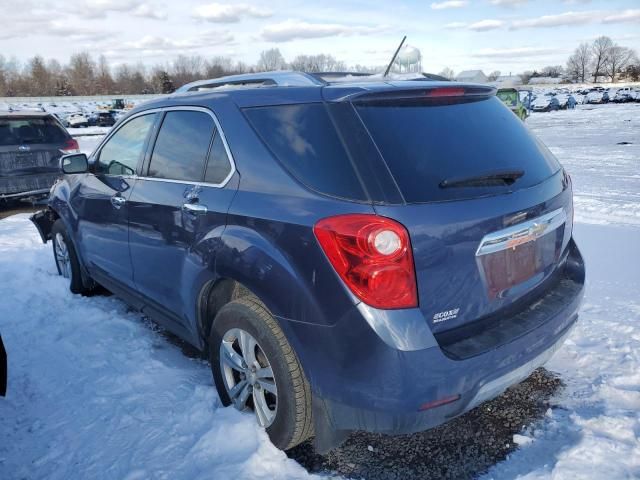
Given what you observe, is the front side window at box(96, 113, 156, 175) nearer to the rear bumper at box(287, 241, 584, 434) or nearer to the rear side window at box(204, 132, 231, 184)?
the rear side window at box(204, 132, 231, 184)

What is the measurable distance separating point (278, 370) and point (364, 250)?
30.2 inches

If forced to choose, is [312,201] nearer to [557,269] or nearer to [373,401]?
[373,401]

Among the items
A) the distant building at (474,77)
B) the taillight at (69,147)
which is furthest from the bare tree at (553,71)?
the taillight at (69,147)

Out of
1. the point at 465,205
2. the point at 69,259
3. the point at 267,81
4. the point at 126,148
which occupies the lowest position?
the point at 69,259

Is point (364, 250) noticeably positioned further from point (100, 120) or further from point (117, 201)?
point (100, 120)

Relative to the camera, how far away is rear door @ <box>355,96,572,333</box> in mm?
2186

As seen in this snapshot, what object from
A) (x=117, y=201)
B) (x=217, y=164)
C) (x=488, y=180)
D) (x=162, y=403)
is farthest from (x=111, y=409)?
(x=488, y=180)

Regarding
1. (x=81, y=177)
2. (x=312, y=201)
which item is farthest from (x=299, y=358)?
(x=81, y=177)

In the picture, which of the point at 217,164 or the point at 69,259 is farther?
the point at 69,259

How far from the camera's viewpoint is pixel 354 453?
275 centimetres

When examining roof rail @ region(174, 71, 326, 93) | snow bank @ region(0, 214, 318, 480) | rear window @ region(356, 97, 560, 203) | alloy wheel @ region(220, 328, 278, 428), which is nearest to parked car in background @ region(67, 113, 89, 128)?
snow bank @ region(0, 214, 318, 480)

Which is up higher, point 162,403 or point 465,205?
point 465,205

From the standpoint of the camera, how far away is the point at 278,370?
2.48 metres

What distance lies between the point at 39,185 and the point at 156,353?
6.34m
